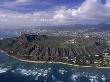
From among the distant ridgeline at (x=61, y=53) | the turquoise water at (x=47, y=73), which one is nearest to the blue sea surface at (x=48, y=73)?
the turquoise water at (x=47, y=73)

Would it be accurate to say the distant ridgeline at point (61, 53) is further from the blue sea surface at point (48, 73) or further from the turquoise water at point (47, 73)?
the turquoise water at point (47, 73)

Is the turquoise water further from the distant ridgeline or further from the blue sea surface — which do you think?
the distant ridgeline

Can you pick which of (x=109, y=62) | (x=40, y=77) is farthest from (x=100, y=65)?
(x=40, y=77)

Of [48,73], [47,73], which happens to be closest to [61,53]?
[48,73]

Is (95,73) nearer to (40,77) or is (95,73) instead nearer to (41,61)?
(40,77)

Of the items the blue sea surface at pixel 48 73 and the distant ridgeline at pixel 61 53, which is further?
the distant ridgeline at pixel 61 53

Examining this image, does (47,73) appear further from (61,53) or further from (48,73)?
(61,53)

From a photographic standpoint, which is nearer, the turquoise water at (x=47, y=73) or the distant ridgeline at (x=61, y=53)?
the turquoise water at (x=47, y=73)

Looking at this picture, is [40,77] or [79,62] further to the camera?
[79,62]
